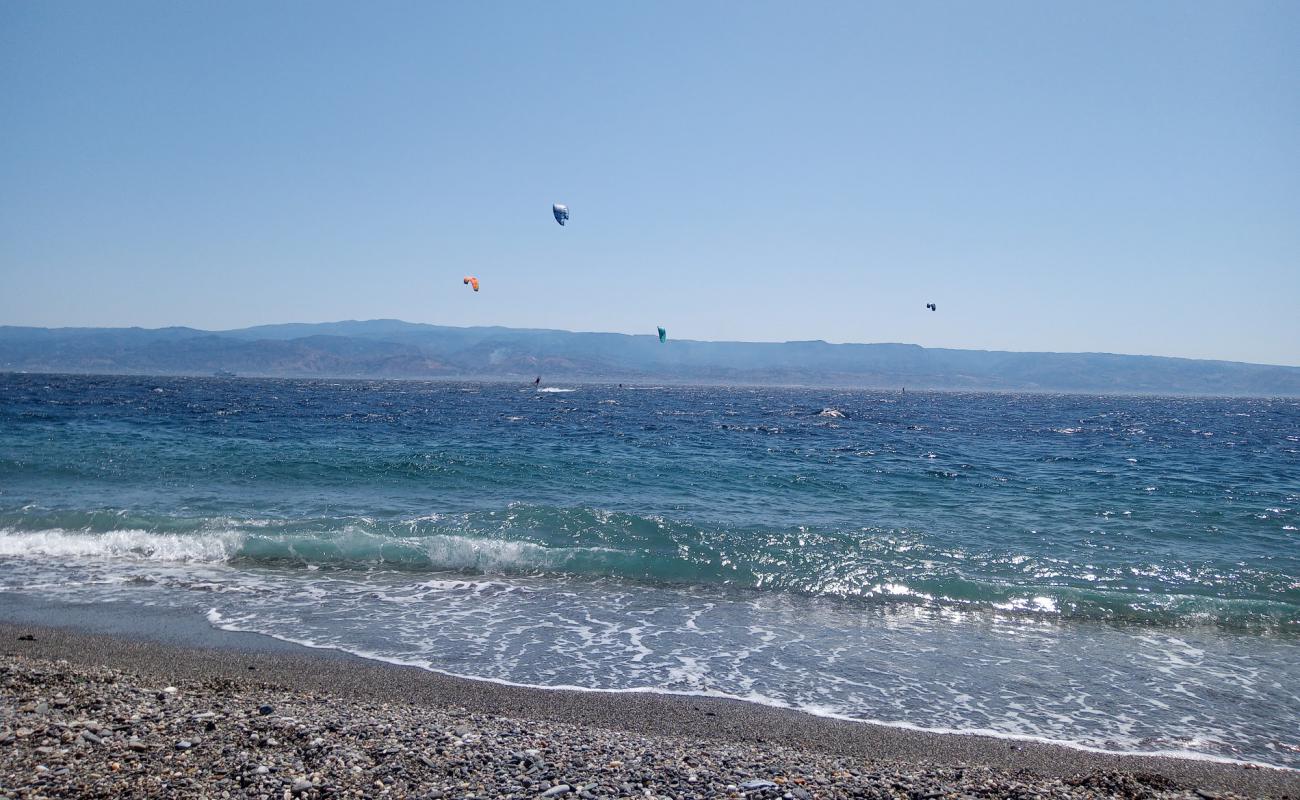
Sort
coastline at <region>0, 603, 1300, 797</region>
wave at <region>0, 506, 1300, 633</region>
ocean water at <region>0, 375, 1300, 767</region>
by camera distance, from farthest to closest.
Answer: wave at <region>0, 506, 1300, 633</region>, ocean water at <region>0, 375, 1300, 767</region>, coastline at <region>0, 603, 1300, 797</region>

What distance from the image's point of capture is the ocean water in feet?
28.8

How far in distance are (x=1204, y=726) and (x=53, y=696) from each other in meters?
11.3

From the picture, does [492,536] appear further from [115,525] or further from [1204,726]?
[1204,726]

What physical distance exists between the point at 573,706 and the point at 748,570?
6.42 meters

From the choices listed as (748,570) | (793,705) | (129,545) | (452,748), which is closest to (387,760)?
(452,748)

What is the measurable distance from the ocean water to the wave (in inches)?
2.8

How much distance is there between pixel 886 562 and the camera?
14.1 meters

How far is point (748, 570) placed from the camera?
1382cm

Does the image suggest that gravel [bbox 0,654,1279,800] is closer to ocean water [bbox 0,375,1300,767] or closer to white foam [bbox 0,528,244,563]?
ocean water [bbox 0,375,1300,767]

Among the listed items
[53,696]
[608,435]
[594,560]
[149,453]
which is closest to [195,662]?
[53,696]

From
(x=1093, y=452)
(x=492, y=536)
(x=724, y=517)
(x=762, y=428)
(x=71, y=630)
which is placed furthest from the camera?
(x=762, y=428)

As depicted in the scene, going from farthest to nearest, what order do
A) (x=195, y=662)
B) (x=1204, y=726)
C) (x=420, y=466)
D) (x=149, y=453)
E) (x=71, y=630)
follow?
(x=149, y=453), (x=420, y=466), (x=71, y=630), (x=195, y=662), (x=1204, y=726)

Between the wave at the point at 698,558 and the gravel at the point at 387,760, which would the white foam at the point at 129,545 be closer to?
the wave at the point at 698,558

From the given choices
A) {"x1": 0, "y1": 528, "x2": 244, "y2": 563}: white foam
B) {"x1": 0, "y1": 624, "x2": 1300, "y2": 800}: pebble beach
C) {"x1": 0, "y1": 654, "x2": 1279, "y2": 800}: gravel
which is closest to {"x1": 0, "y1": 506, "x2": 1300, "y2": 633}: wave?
{"x1": 0, "y1": 528, "x2": 244, "y2": 563}: white foam
